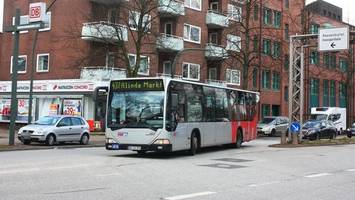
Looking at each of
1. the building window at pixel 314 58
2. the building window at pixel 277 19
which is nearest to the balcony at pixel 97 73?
the building window at pixel 314 58

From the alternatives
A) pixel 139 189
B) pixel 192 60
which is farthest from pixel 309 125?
pixel 139 189

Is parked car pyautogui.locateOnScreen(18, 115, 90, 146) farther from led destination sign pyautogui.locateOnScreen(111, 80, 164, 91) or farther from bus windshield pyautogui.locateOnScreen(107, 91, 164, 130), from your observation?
led destination sign pyautogui.locateOnScreen(111, 80, 164, 91)

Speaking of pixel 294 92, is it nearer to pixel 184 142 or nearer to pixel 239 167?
pixel 184 142

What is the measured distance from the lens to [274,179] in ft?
46.5

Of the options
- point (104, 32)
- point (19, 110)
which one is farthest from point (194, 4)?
point (19, 110)

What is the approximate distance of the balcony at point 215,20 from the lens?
56.3 metres

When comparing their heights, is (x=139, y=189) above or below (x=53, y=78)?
below

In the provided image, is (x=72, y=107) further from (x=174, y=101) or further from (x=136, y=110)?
(x=174, y=101)

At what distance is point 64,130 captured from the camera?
88.7ft

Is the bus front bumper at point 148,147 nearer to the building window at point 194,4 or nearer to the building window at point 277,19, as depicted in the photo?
the building window at point 194,4

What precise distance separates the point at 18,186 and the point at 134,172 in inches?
155

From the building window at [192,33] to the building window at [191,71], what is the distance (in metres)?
2.45

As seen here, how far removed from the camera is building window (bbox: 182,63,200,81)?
53.6 metres

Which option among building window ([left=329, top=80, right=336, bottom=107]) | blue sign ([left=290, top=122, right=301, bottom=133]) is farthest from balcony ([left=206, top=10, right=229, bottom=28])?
building window ([left=329, top=80, right=336, bottom=107])
